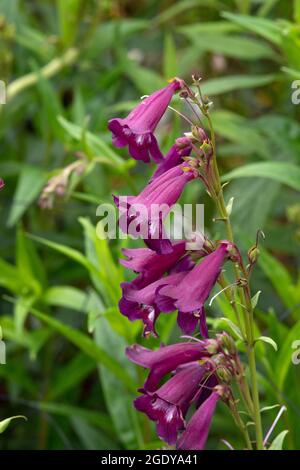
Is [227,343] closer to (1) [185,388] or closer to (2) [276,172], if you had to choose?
(1) [185,388]

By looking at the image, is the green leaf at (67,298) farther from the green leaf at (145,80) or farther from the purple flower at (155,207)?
the purple flower at (155,207)

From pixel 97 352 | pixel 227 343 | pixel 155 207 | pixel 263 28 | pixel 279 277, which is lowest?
pixel 97 352

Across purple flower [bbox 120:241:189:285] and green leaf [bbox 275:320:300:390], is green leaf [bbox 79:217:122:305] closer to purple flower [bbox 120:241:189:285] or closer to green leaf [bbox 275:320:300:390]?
green leaf [bbox 275:320:300:390]

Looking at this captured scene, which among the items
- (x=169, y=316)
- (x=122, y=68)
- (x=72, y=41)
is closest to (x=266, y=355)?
(x=169, y=316)

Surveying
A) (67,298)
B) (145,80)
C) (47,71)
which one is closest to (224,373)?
(67,298)

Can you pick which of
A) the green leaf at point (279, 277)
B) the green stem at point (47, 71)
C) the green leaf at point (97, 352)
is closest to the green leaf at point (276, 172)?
the green leaf at point (279, 277)

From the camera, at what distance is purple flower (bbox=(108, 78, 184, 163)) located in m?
1.11

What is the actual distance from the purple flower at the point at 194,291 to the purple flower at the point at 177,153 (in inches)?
4.6

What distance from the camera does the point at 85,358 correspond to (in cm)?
209

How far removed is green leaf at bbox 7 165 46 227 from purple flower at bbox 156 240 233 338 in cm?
99

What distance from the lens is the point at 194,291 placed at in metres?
1.03

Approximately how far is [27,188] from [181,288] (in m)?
1.12

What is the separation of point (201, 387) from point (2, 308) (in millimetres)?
1476
